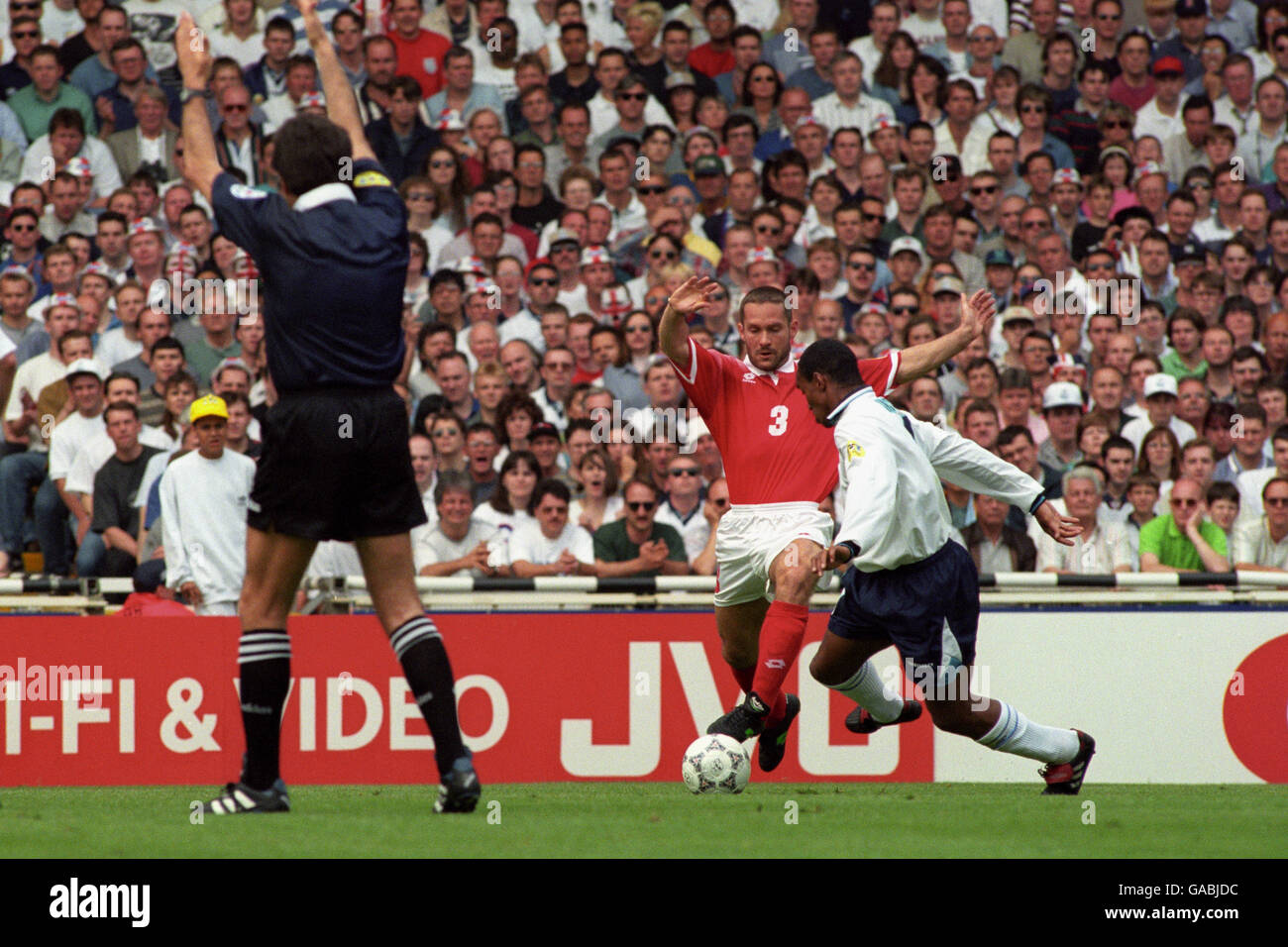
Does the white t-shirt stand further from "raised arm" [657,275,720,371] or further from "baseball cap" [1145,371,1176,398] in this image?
"baseball cap" [1145,371,1176,398]

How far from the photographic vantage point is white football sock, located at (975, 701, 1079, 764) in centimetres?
774

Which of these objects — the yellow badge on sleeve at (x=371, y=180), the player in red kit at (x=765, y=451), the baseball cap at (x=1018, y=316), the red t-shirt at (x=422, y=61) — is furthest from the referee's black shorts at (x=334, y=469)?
the red t-shirt at (x=422, y=61)

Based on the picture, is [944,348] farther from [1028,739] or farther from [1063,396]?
[1063,396]

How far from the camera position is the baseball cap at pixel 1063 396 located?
12820 millimetres

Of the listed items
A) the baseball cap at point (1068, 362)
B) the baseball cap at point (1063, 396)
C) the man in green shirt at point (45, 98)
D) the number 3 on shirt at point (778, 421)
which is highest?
the man in green shirt at point (45, 98)

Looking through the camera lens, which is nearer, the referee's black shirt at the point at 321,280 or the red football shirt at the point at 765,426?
the referee's black shirt at the point at 321,280

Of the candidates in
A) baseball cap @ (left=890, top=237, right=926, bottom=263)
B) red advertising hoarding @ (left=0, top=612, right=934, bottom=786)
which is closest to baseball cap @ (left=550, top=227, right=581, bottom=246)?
baseball cap @ (left=890, top=237, right=926, bottom=263)

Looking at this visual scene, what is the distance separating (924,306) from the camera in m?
14.2

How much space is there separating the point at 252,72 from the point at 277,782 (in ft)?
34.4

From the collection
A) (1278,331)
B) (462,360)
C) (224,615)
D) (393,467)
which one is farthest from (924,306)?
(393,467)

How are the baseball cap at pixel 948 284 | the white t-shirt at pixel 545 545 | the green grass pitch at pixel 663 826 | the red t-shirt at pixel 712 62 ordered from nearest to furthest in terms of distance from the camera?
1. the green grass pitch at pixel 663 826
2. the white t-shirt at pixel 545 545
3. the baseball cap at pixel 948 284
4. the red t-shirt at pixel 712 62

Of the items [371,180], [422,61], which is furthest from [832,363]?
[422,61]

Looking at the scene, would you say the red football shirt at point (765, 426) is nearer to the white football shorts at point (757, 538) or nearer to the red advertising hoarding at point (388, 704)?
the white football shorts at point (757, 538)

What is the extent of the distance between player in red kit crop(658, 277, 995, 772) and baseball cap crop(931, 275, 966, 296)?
5331 mm
